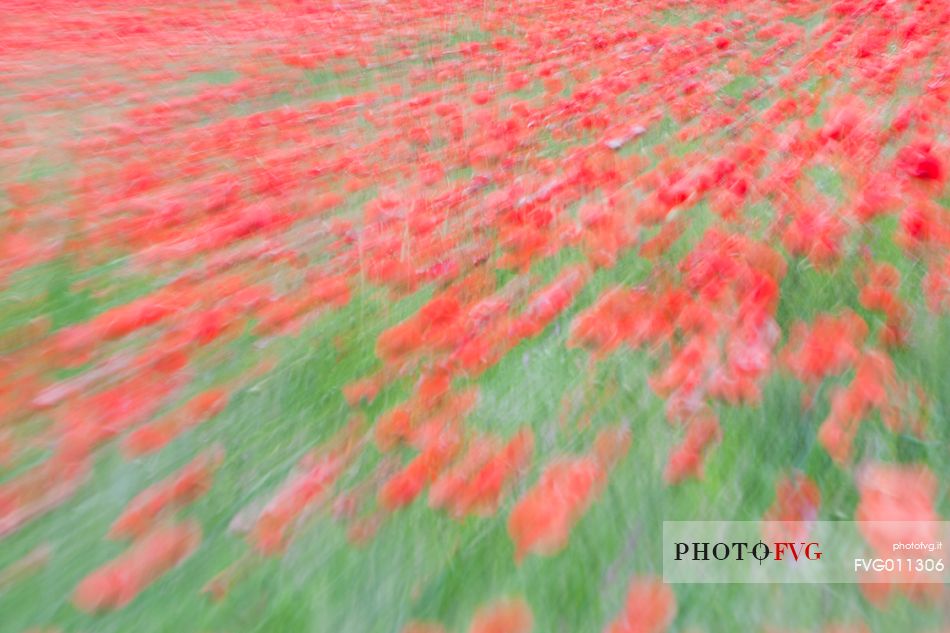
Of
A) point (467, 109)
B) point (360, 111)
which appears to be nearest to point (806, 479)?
point (467, 109)

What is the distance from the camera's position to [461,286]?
192cm

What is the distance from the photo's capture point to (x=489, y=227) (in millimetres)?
2188

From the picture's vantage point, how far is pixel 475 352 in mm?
1667

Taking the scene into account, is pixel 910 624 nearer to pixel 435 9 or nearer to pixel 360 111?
pixel 360 111

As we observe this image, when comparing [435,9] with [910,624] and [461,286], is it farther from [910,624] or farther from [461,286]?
[910,624]

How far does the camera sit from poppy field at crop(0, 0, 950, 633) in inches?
45.8

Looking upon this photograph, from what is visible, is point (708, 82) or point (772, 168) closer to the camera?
point (772, 168)

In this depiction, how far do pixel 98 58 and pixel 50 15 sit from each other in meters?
1.65

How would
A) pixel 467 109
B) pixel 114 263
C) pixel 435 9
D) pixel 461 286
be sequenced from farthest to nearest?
pixel 435 9, pixel 467 109, pixel 114 263, pixel 461 286

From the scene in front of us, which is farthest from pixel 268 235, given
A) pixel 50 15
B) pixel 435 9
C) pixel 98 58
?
pixel 50 15

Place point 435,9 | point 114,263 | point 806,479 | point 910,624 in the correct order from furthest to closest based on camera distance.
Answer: point 435,9, point 114,263, point 806,479, point 910,624

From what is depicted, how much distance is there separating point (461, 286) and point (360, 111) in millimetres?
1758

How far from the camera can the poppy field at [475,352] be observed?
3.82 feet

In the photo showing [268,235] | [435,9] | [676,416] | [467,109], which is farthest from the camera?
[435,9]
